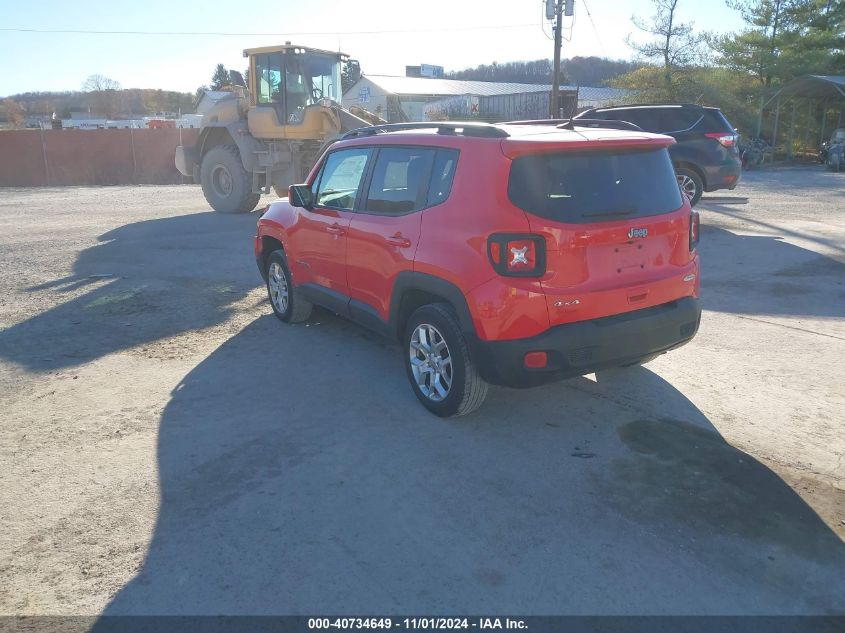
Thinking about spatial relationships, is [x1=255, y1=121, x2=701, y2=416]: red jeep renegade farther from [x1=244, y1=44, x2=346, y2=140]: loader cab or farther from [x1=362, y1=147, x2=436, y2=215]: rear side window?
[x1=244, y1=44, x2=346, y2=140]: loader cab

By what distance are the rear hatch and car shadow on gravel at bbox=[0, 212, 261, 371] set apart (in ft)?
14.0

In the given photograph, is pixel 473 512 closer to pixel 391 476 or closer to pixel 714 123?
pixel 391 476

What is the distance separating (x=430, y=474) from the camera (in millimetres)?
4000

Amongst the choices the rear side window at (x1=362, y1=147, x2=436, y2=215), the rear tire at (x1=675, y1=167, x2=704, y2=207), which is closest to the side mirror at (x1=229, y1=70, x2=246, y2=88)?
the rear tire at (x1=675, y1=167, x2=704, y2=207)

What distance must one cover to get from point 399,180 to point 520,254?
4.58 ft

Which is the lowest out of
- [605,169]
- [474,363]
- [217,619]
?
[217,619]

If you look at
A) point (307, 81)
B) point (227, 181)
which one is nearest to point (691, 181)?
point (307, 81)

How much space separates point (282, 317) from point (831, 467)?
4952 mm

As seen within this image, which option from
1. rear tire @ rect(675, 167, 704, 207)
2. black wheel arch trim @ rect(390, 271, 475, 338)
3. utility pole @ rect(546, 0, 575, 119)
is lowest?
black wheel arch trim @ rect(390, 271, 475, 338)

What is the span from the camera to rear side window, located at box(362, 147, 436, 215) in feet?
15.6

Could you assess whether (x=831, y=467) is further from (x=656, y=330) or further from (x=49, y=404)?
(x=49, y=404)

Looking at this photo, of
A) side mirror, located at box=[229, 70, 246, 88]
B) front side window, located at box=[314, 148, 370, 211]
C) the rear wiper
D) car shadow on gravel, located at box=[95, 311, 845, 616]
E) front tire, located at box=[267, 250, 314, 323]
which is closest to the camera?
car shadow on gravel, located at box=[95, 311, 845, 616]

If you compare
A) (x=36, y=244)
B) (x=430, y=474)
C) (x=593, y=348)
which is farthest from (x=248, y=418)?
(x=36, y=244)

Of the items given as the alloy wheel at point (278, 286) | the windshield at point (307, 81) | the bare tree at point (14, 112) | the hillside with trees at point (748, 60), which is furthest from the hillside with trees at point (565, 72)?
the alloy wheel at point (278, 286)
